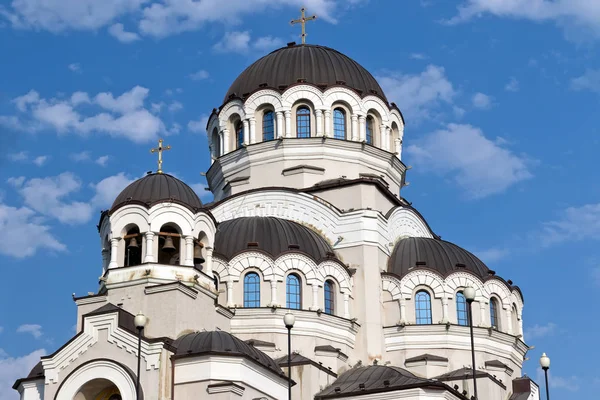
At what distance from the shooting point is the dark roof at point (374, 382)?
32969 mm

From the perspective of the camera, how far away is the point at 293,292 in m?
36.5

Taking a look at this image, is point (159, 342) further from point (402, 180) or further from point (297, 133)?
point (402, 180)

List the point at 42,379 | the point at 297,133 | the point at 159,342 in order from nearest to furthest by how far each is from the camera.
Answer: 1. the point at 159,342
2. the point at 42,379
3. the point at 297,133

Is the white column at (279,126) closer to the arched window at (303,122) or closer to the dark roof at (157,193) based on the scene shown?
the arched window at (303,122)

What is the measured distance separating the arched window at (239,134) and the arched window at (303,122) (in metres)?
2.12

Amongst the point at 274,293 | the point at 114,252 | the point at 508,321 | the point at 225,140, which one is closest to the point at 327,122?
the point at 225,140

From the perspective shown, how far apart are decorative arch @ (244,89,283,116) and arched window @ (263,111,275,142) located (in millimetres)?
404

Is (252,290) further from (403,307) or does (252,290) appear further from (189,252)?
(403,307)

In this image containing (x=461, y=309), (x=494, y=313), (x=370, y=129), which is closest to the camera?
(x=461, y=309)

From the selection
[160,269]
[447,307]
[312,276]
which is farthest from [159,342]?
[447,307]

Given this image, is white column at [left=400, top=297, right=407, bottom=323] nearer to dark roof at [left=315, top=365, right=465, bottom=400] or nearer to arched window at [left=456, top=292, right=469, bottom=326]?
arched window at [left=456, top=292, right=469, bottom=326]

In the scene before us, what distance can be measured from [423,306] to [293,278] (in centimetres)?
439

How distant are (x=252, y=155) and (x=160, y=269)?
10.3 meters

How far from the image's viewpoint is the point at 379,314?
1490 inches
